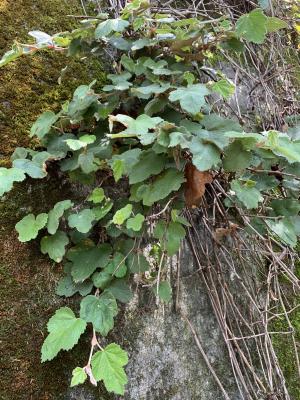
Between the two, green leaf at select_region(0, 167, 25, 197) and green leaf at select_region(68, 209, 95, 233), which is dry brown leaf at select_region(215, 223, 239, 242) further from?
green leaf at select_region(0, 167, 25, 197)

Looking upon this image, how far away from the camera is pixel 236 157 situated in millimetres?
862

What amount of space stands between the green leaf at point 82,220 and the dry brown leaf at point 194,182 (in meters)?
0.24

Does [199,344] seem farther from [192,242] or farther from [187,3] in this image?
[187,3]

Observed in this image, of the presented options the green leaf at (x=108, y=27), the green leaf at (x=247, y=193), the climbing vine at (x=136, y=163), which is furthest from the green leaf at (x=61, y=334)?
the green leaf at (x=108, y=27)

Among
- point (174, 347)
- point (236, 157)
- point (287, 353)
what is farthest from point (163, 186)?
point (287, 353)

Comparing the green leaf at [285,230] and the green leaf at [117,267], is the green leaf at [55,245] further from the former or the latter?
the green leaf at [285,230]

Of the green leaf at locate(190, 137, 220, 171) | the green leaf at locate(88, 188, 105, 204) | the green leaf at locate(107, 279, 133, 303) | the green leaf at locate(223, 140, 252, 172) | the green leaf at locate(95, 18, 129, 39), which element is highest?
the green leaf at locate(95, 18, 129, 39)

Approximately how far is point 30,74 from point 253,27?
63 centimetres

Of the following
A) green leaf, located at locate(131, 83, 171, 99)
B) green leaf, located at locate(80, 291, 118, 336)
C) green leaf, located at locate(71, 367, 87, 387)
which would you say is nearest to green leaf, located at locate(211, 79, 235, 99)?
green leaf, located at locate(131, 83, 171, 99)

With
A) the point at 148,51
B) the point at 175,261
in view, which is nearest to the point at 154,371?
the point at 175,261

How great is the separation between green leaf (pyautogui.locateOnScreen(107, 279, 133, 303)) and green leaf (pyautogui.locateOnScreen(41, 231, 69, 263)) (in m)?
0.14

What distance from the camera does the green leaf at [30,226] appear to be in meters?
0.90

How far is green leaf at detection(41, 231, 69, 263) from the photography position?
943 mm

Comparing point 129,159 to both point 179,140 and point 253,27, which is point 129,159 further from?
point 253,27
